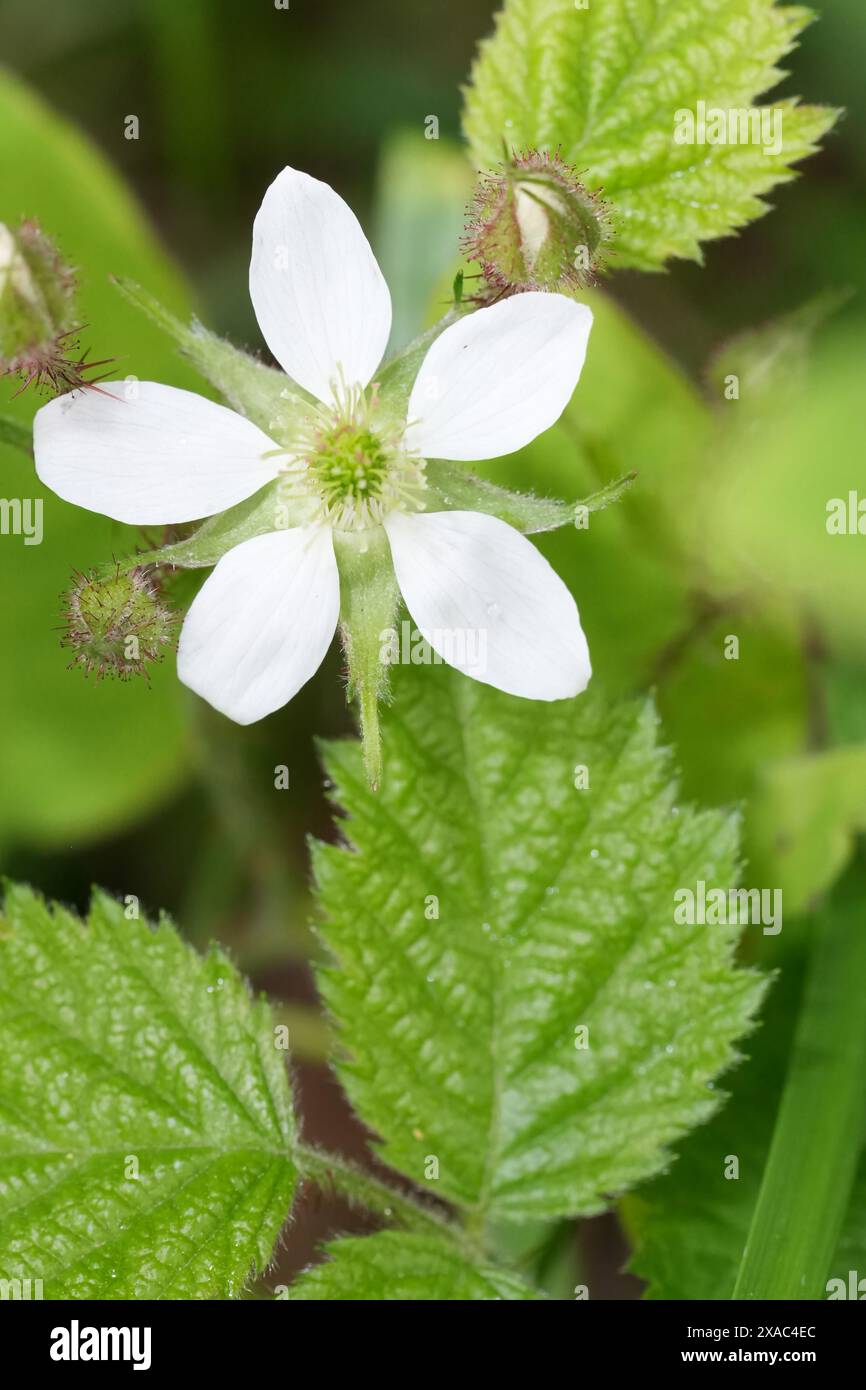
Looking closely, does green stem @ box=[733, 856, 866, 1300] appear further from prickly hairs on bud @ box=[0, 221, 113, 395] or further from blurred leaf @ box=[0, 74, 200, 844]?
prickly hairs on bud @ box=[0, 221, 113, 395]

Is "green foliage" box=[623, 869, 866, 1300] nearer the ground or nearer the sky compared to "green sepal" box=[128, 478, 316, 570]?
nearer the ground

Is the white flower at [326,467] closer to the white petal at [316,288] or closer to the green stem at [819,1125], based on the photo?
the white petal at [316,288]

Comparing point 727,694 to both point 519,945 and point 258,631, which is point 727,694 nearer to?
point 519,945

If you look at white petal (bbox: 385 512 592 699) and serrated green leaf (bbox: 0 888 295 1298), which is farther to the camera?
serrated green leaf (bbox: 0 888 295 1298)

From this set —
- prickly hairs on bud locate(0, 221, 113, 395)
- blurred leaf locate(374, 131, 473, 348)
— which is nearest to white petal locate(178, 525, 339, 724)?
prickly hairs on bud locate(0, 221, 113, 395)

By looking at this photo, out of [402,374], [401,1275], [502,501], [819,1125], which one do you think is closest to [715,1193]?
[819,1125]

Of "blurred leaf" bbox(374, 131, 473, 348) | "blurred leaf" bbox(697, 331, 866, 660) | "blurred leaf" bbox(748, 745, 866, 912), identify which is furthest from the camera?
"blurred leaf" bbox(374, 131, 473, 348)

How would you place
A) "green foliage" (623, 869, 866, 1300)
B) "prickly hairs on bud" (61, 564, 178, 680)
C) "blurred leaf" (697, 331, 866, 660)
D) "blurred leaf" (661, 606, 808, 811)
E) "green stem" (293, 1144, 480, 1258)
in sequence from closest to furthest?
"blurred leaf" (697, 331, 866, 660)
"prickly hairs on bud" (61, 564, 178, 680)
"green stem" (293, 1144, 480, 1258)
"green foliage" (623, 869, 866, 1300)
"blurred leaf" (661, 606, 808, 811)
